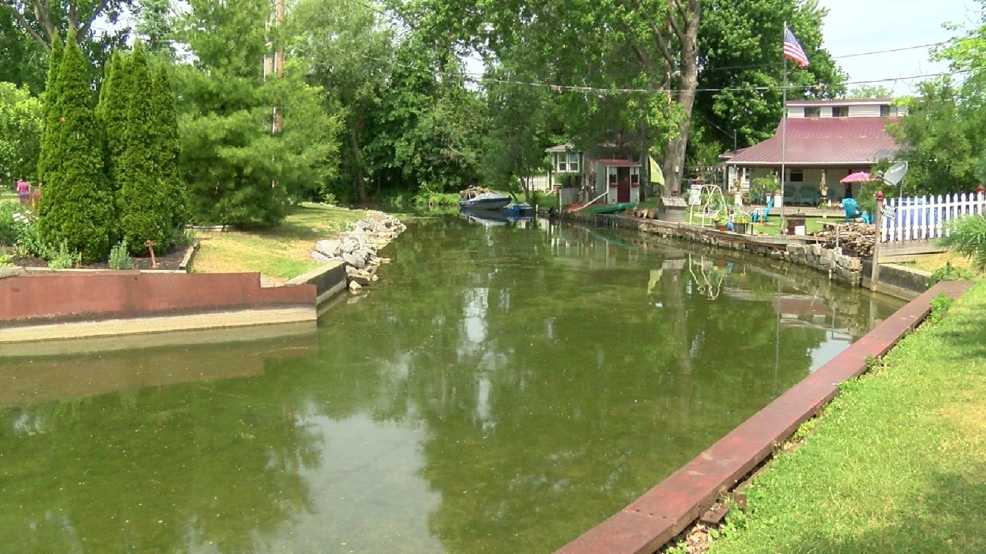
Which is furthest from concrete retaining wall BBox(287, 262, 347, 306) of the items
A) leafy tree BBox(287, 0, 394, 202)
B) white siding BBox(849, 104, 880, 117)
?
leafy tree BBox(287, 0, 394, 202)

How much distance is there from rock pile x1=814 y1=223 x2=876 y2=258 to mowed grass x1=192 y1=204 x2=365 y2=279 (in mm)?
13066

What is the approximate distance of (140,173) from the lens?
14.9 metres

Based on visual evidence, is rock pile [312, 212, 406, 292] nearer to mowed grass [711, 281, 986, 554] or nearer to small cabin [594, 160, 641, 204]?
→ mowed grass [711, 281, 986, 554]

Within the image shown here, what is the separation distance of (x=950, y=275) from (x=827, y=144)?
2315 cm

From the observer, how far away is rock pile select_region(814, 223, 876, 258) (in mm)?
19094

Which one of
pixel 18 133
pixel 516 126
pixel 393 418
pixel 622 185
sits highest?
pixel 516 126

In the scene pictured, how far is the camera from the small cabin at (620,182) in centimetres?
4303

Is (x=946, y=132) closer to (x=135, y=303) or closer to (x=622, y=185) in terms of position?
(x=135, y=303)

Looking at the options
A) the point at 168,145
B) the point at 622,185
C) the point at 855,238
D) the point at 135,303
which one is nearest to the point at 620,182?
the point at 622,185

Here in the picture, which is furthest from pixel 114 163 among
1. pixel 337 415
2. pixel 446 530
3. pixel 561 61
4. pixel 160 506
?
pixel 561 61

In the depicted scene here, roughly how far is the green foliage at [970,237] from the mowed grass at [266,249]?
39.4 ft

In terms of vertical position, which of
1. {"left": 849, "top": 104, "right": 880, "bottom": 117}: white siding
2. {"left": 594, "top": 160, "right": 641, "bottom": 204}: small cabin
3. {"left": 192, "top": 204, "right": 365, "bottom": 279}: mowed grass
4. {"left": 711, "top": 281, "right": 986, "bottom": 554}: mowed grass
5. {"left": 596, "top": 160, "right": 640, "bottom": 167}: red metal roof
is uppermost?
{"left": 849, "top": 104, "right": 880, "bottom": 117}: white siding

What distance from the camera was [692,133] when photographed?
47250 millimetres

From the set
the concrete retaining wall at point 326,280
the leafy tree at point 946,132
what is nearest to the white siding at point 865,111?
the leafy tree at point 946,132
